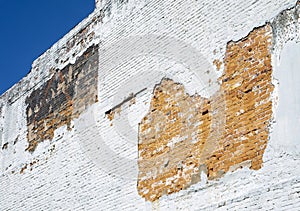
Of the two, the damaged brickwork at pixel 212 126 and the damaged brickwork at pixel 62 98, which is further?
the damaged brickwork at pixel 62 98

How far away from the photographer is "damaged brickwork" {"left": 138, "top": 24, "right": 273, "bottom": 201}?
6.68 metres

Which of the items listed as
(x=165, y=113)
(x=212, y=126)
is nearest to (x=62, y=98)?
(x=165, y=113)

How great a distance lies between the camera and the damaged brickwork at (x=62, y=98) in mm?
9492

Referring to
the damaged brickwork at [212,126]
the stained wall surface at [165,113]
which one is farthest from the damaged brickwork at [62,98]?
the damaged brickwork at [212,126]

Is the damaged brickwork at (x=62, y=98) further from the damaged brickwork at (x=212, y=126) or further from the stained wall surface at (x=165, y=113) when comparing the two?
the damaged brickwork at (x=212, y=126)

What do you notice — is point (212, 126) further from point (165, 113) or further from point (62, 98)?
point (62, 98)

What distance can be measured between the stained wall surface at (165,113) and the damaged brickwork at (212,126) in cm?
1

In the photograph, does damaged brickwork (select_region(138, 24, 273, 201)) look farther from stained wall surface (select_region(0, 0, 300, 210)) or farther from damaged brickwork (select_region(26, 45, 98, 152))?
damaged brickwork (select_region(26, 45, 98, 152))

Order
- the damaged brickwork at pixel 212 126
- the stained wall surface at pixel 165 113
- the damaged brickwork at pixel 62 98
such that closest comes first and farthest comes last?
1. the stained wall surface at pixel 165 113
2. the damaged brickwork at pixel 212 126
3. the damaged brickwork at pixel 62 98

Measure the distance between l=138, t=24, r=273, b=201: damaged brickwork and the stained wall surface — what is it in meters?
0.01

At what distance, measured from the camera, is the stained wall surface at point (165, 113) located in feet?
21.4

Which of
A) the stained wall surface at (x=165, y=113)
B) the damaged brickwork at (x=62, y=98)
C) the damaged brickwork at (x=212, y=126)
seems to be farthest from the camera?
the damaged brickwork at (x=62, y=98)

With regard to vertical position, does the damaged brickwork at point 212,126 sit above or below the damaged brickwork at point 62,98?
below

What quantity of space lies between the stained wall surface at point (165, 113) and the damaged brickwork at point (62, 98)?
2cm
